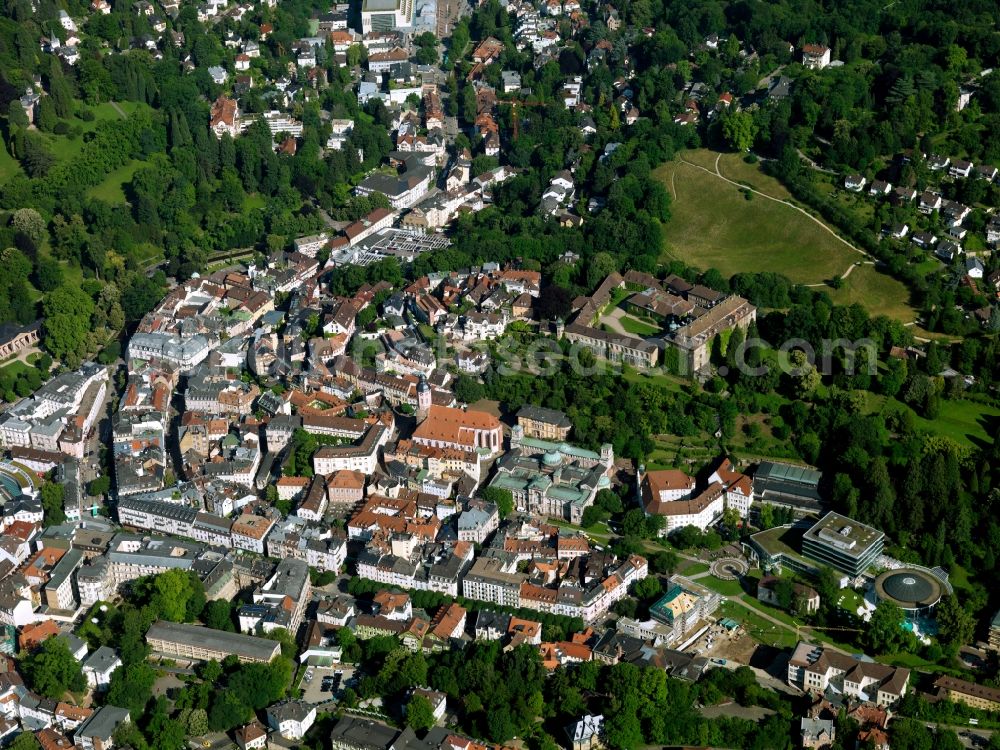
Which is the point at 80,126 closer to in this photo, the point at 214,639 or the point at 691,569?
the point at 214,639

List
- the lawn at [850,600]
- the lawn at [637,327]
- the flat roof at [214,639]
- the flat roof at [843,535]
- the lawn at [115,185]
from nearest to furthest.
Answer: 1. the flat roof at [214,639]
2. the lawn at [850,600]
3. the flat roof at [843,535]
4. the lawn at [637,327]
5. the lawn at [115,185]

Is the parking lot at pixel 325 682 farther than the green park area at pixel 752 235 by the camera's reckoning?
No

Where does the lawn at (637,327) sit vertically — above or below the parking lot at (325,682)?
above

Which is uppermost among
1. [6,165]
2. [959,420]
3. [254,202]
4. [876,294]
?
[6,165]

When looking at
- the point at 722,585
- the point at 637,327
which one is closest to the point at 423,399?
the point at 637,327

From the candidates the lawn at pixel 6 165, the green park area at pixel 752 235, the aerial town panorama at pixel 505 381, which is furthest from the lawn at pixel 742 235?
the lawn at pixel 6 165

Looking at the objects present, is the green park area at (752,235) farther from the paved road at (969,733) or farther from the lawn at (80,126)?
the lawn at (80,126)

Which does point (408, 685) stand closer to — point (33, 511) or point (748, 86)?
point (33, 511)

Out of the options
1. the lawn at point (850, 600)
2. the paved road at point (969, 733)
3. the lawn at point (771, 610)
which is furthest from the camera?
the lawn at point (850, 600)
